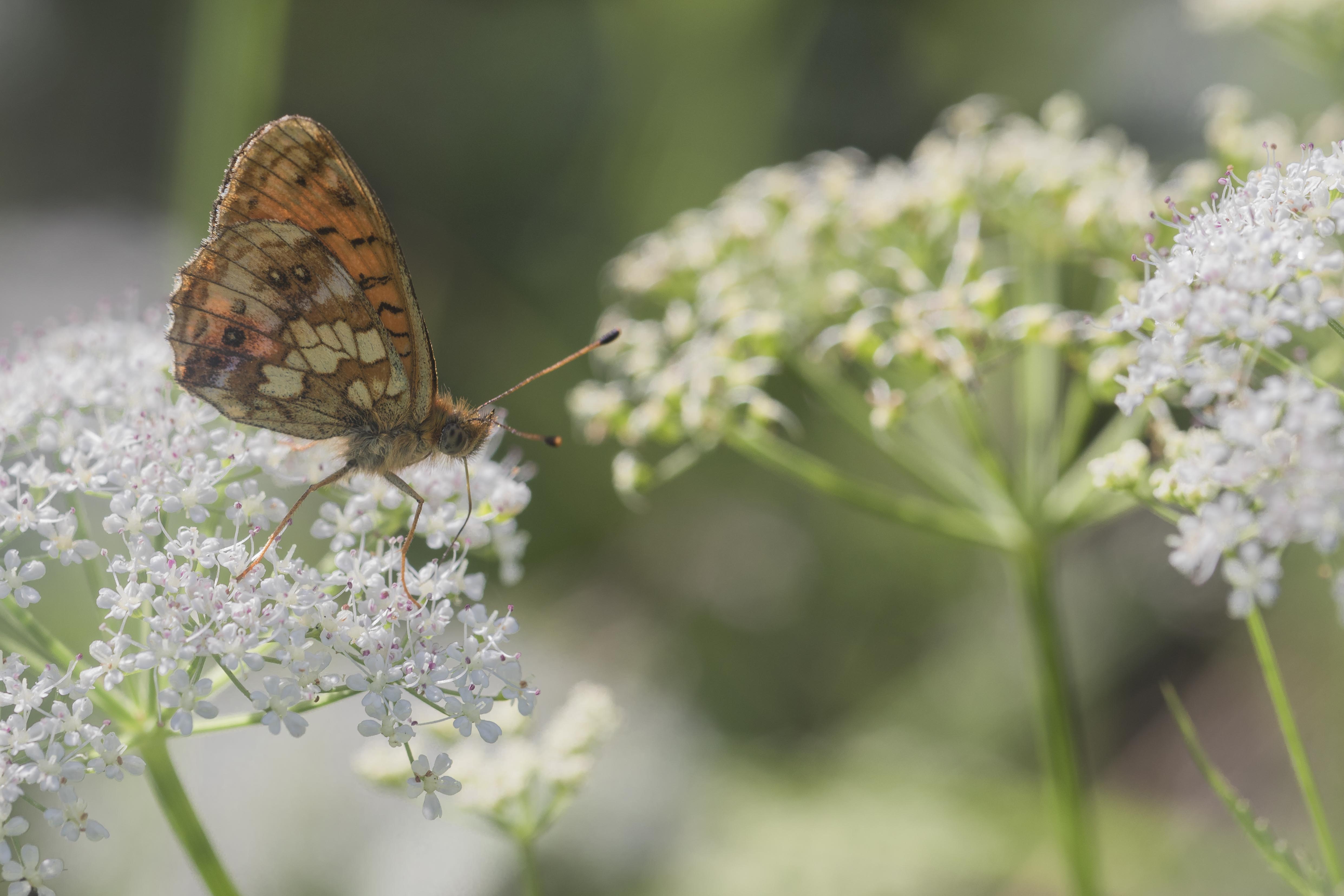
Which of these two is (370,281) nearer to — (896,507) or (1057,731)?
(896,507)

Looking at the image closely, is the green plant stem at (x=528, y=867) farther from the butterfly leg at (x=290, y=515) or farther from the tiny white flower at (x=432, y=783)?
the butterfly leg at (x=290, y=515)

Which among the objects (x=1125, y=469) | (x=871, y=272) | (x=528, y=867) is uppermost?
Result: (x=871, y=272)

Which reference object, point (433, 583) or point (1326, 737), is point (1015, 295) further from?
point (433, 583)

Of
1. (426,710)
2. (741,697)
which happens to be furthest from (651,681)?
(426,710)

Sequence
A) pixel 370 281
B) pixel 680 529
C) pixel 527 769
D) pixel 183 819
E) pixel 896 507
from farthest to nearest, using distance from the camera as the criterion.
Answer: pixel 680 529 → pixel 896 507 → pixel 370 281 → pixel 527 769 → pixel 183 819

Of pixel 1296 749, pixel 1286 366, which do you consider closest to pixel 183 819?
pixel 1296 749
